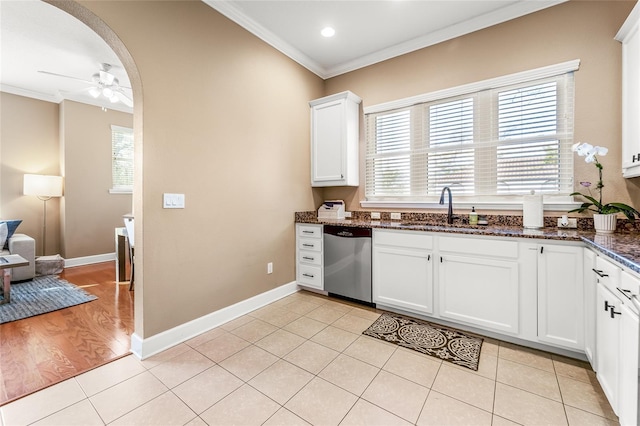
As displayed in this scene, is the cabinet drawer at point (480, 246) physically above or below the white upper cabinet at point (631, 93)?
below

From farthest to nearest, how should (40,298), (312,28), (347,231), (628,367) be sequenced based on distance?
(40,298) → (347,231) → (312,28) → (628,367)

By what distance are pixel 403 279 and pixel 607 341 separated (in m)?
1.42

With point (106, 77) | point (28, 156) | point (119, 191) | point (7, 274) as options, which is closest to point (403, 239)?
point (106, 77)

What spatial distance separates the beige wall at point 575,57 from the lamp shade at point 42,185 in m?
5.87

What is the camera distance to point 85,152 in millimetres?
4887

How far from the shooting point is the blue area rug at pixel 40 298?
285cm

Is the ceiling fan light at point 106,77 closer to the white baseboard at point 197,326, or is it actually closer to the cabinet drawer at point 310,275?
the white baseboard at point 197,326

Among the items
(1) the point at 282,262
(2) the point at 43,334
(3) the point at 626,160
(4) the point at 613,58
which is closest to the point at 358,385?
(1) the point at 282,262

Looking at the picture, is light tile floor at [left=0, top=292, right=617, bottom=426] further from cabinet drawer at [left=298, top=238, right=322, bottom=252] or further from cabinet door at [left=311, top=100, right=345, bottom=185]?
cabinet door at [left=311, top=100, right=345, bottom=185]

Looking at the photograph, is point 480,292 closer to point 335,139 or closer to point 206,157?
point 335,139

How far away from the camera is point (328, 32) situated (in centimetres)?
300

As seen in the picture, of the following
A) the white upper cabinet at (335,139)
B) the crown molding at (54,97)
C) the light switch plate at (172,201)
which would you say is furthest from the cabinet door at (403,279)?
the crown molding at (54,97)

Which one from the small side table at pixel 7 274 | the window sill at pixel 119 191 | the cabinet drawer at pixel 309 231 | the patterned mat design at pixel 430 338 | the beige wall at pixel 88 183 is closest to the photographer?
the patterned mat design at pixel 430 338

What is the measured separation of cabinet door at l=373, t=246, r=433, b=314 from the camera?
255 cm
